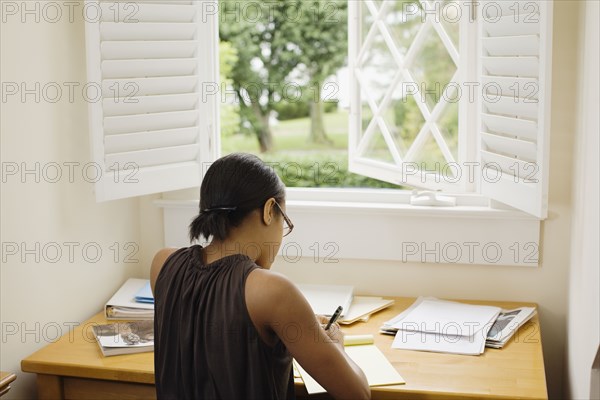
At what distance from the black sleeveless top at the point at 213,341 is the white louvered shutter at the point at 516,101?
0.86 meters

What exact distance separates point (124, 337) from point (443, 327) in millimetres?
892

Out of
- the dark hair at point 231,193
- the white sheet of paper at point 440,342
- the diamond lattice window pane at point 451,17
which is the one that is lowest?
the white sheet of paper at point 440,342

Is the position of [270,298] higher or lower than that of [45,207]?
lower

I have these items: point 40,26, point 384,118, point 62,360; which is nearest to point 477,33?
point 384,118

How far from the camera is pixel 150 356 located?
2.07 meters

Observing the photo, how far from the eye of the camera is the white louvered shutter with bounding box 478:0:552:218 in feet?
6.49

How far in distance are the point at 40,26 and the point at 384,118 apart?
1.11 m

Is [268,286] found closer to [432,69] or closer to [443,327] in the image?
[443,327]

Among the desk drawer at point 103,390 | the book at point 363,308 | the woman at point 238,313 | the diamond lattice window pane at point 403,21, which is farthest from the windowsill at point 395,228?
the woman at point 238,313

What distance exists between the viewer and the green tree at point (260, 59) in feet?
16.8

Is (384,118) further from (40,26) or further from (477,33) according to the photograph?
(40,26)

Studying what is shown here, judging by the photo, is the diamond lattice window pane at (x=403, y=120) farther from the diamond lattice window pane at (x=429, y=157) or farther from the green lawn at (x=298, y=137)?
the green lawn at (x=298, y=137)

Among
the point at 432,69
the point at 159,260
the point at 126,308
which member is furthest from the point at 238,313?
the point at 432,69

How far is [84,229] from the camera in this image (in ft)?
7.80
